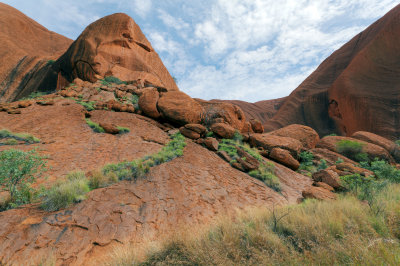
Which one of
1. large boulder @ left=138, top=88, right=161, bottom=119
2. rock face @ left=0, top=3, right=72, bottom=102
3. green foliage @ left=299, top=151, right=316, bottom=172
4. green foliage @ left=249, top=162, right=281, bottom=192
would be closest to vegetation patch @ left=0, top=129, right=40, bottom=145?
large boulder @ left=138, top=88, right=161, bottom=119

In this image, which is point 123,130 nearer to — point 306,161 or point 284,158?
point 284,158

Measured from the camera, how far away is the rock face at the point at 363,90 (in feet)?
67.6

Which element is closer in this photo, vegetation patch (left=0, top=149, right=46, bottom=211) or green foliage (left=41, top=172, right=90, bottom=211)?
green foliage (left=41, top=172, right=90, bottom=211)

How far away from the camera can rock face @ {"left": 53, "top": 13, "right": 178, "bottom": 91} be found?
646 inches

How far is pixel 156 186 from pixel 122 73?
15.7 metres

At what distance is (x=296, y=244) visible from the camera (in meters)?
2.43

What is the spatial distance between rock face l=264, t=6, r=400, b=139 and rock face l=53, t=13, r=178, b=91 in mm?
25967

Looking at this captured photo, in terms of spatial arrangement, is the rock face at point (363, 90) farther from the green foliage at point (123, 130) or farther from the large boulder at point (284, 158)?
the green foliage at point (123, 130)

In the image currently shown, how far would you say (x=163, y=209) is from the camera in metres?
4.06

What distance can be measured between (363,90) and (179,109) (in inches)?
1038

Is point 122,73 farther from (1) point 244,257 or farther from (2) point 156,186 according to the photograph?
(1) point 244,257

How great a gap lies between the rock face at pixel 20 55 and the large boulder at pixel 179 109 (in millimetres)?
17345

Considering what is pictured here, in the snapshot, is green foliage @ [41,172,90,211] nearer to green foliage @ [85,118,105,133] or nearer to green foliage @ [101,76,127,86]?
green foliage @ [85,118,105,133]

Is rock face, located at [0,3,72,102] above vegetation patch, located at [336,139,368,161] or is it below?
above
